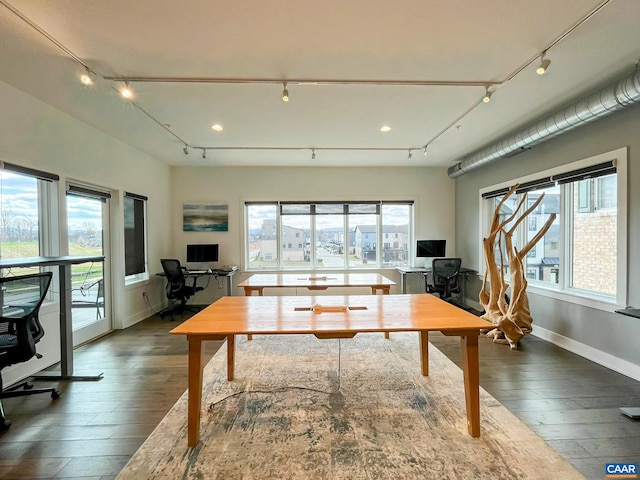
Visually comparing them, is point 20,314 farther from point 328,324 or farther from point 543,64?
point 543,64

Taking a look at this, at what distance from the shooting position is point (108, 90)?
2803mm

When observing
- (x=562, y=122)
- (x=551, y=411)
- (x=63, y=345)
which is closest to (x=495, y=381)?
(x=551, y=411)

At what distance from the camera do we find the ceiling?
6.02 feet

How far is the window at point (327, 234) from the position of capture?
236 inches

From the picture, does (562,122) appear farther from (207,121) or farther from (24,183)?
(24,183)

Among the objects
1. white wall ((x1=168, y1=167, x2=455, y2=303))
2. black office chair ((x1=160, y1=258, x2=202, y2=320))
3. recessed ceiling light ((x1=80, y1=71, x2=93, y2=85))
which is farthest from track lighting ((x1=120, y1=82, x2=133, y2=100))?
white wall ((x1=168, y1=167, x2=455, y2=303))

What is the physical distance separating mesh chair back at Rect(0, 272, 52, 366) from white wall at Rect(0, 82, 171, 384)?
755 mm

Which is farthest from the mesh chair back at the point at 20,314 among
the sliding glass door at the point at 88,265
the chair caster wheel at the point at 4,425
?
the sliding glass door at the point at 88,265

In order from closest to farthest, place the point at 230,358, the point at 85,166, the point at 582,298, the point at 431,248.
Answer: the point at 230,358, the point at 582,298, the point at 85,166, the point at 431,248

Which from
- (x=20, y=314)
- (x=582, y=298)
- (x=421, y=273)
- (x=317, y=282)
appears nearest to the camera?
(x=20, y=314)

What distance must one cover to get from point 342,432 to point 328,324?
733 millimetres

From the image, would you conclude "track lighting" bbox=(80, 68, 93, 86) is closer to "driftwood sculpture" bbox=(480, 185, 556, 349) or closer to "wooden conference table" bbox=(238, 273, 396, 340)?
"wooden conference table" bbox=(238, 273, 396, 340)

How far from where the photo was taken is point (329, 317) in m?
2.09

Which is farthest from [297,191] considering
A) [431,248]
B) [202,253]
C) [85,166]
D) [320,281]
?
[85,166]
